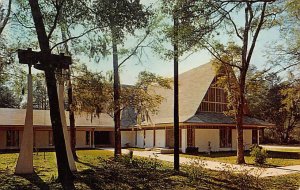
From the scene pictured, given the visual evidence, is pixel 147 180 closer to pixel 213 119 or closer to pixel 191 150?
pixel 191 150

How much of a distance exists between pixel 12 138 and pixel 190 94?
57.5 ft

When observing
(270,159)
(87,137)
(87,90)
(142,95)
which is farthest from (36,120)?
(270,159)

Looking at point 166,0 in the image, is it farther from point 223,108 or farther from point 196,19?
point 223,108

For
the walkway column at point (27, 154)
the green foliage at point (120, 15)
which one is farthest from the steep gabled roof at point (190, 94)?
the green foliage at point (120, 15)

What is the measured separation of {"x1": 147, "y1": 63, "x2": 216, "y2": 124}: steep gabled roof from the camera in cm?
2983

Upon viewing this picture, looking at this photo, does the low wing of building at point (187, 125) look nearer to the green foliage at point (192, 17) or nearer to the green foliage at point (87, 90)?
the green foliage at point (87, 90)

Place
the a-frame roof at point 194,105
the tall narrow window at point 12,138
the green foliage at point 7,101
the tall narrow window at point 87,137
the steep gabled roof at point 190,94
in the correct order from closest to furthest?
the a-frame roof at point 194,105, the steep gabled roof at point 190,94, the tall narrow window at point 12,138, the tall narrow window at point 87,137, the green foliage at point 7,101

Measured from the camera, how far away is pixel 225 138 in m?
30.8

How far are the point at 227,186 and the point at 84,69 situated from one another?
32.1ft

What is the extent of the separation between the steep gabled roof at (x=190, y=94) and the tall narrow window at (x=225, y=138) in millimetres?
3700

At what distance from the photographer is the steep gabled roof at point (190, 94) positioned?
29.8 metres

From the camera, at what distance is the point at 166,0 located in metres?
9.05

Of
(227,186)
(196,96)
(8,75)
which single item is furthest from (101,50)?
(196,96)

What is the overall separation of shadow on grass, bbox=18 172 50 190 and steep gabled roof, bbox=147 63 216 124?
1590 centimetres
